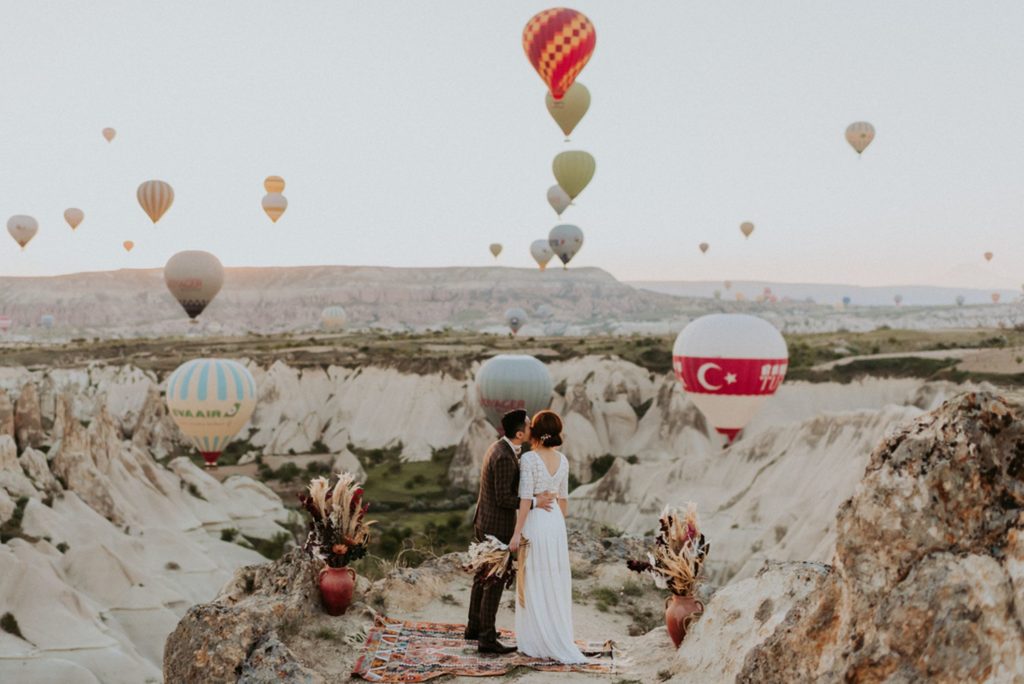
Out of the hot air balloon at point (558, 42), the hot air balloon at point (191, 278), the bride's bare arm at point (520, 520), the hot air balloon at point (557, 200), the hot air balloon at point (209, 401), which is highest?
the hot air balloon at point (558, 42)

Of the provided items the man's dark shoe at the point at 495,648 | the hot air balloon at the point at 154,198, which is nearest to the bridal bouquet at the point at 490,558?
the man's dark shoe at the point at 495,648

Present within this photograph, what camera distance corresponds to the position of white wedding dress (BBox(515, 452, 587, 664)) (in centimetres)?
793

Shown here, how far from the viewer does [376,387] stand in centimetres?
5553

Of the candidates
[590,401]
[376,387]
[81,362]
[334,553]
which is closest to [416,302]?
[81,362]

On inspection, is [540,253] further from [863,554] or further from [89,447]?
[863,554]

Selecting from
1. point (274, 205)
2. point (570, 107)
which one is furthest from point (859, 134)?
point (274, 205)

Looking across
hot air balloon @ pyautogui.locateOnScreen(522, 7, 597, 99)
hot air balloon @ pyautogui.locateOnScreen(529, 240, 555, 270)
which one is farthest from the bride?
hot air balloon @ pyautogui.locateOnScreen(529, 240, 555, 270)

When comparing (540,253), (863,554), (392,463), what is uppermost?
(540,253)

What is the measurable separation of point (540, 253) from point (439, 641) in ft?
Result: 275

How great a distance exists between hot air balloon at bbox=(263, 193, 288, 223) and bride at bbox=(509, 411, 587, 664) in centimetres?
7159

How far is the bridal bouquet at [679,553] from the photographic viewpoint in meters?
8.30

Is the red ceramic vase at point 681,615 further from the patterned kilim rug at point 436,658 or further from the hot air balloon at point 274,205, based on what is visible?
the hot air balloon at point 274,205

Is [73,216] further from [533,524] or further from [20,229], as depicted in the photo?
[533,524]

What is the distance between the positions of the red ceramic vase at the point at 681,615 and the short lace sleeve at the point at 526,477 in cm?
168
